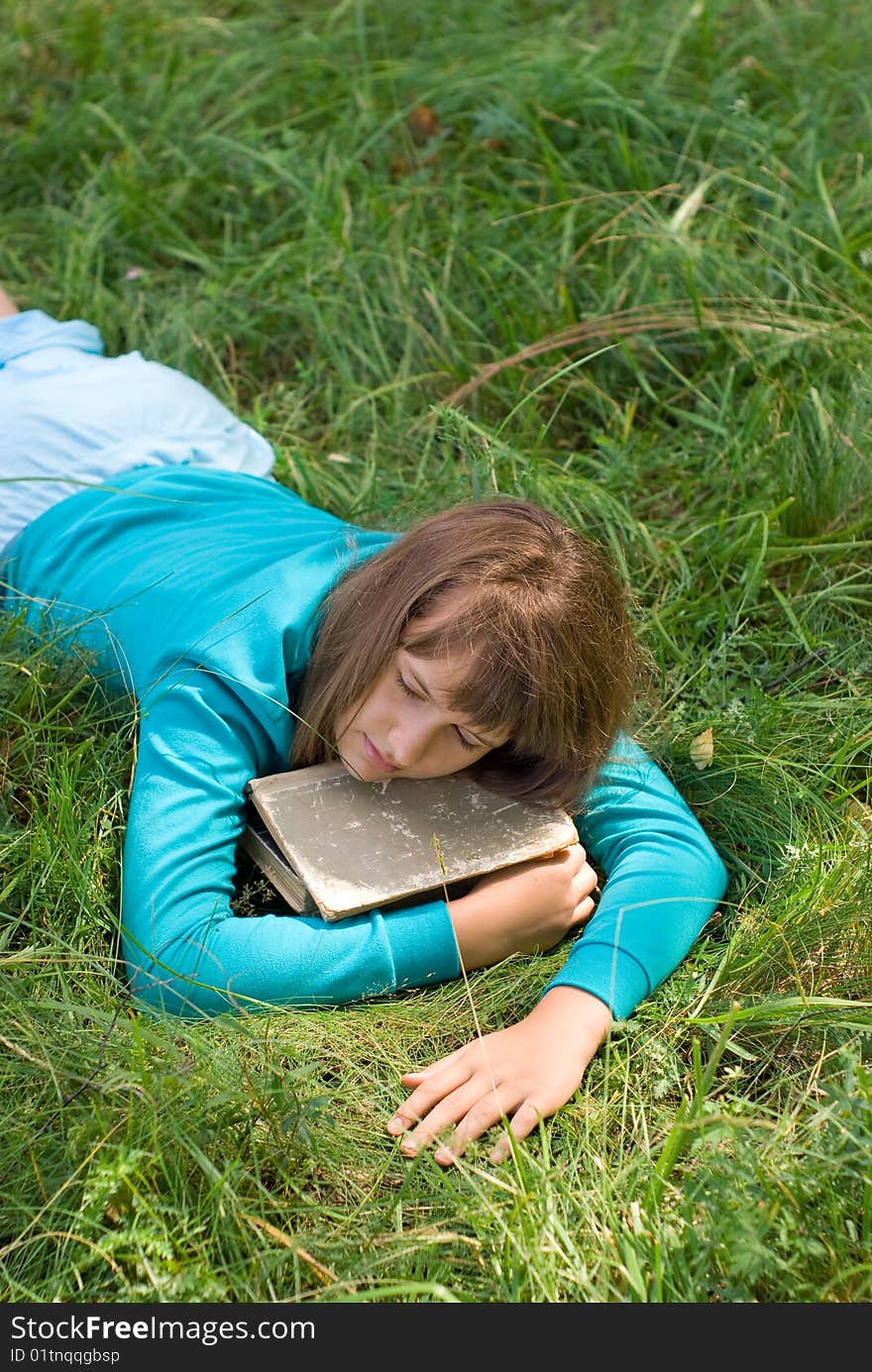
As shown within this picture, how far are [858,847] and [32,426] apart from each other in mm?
1904

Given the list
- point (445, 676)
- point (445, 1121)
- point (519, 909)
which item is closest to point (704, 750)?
point (519, 909)

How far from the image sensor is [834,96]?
373 centimetres

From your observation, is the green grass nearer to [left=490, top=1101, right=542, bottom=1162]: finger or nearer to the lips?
[left=490, top=1101, right=542, bottom=1162]: finger

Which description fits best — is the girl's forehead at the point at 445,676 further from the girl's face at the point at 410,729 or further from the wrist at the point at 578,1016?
the wrist at the point at 578,1016

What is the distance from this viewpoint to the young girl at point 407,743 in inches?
76.9

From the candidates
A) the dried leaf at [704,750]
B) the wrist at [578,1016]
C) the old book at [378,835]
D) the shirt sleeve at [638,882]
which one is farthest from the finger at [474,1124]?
the dried leaf at [704,750]

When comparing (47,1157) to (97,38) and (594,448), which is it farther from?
(97,38)

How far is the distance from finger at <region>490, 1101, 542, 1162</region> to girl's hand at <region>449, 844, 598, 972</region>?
34 centimetres

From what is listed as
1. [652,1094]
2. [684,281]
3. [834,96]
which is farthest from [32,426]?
[834,96]

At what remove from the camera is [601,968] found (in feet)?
6.70

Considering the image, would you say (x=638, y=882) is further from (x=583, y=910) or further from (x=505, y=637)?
(x=505, y=637)

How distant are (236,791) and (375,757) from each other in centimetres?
24

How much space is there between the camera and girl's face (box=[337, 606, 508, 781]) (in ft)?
6.76

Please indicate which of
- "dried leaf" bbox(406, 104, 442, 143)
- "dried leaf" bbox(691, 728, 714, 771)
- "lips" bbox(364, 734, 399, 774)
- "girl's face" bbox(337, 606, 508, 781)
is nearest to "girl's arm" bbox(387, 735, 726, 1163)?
"dried leaf" bbox(691, 728, 714, 771)
